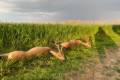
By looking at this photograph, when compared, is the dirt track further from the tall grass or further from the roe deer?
the tall grass

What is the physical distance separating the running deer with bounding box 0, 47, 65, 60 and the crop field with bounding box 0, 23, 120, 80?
0.11m

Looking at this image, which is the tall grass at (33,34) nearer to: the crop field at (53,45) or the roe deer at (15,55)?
the crop field at (53,45)

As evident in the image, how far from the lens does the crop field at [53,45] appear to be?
6598mm

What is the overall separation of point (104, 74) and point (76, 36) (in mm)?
2864

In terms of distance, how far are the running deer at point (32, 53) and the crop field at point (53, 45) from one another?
11 cm

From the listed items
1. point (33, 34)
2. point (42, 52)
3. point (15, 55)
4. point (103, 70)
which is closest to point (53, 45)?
point (33, 34)

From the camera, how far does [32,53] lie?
7.50 meters

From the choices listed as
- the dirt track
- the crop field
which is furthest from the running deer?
the dirt track

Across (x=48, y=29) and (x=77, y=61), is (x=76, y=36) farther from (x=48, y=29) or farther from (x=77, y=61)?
(x=77, y=61)

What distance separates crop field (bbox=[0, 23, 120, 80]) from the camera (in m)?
6.60

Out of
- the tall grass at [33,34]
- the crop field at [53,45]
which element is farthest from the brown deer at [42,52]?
the tall grass at [33,34]

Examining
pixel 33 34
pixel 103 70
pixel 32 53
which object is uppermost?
pixel 33 34

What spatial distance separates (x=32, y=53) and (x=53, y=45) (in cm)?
112

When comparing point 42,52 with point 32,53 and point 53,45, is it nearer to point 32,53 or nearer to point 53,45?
point 32,53
